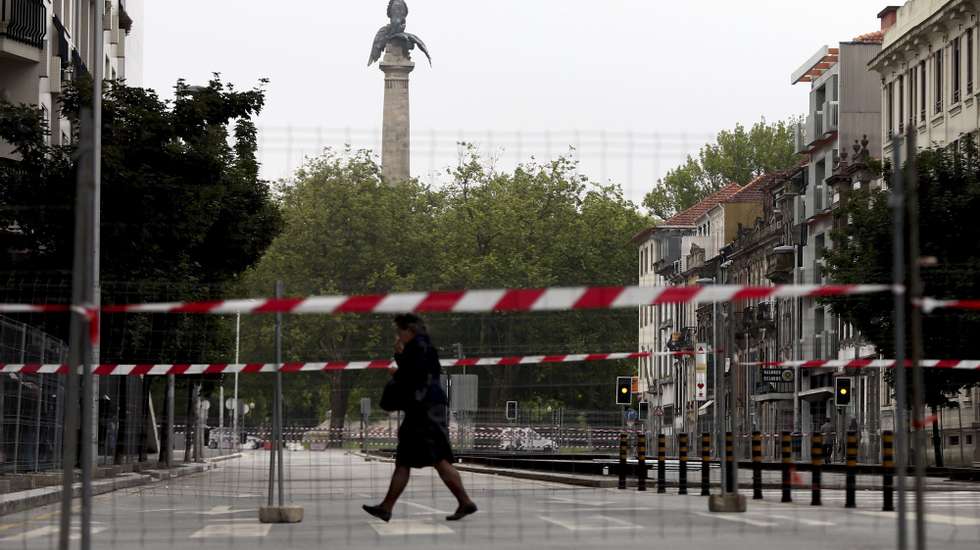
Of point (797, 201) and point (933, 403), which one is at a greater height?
point (797, 201)

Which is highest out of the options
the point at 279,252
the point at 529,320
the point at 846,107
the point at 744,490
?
the point at 846,107

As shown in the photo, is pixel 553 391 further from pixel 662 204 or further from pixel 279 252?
pixel 662 204

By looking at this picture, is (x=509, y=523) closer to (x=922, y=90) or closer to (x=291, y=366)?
(x=291, y=366)

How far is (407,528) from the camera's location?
17938 millimetres

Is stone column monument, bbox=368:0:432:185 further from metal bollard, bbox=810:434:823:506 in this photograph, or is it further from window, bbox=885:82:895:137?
metal bollard, bbox=810:434:823:506

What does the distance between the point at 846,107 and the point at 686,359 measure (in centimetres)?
2196

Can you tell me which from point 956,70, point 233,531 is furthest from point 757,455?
point 956,70

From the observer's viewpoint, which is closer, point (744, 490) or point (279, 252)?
point (744, 490)

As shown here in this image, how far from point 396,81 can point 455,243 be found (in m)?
28.8

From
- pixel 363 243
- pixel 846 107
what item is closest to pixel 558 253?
pixel 363 243

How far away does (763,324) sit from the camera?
91.6 metres

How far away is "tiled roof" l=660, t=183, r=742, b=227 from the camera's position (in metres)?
115

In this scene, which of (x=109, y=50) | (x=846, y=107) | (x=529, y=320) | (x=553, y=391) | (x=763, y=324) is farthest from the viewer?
(x=763, y=324)

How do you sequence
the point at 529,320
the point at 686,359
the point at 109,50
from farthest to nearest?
the point at 686,359
the point at 109,50
the point at 529,320
